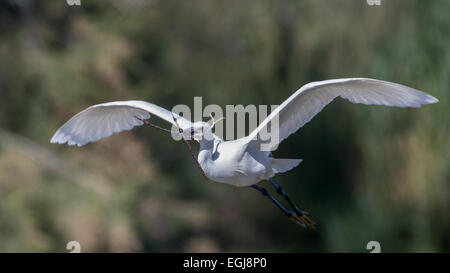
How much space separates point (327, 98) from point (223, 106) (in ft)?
10.5

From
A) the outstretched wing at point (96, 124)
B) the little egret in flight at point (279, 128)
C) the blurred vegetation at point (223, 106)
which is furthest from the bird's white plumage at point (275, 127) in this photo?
the blurred vegetation at point (223, 106)

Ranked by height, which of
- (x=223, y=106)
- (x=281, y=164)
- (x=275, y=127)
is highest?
(x=275, y=127)

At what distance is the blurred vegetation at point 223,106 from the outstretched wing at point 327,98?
1822 mm

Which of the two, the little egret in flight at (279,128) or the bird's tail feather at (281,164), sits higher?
the little egret in flight at (279,128)

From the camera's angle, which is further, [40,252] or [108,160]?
[108,160]

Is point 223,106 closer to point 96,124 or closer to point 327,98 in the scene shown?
point 96,124

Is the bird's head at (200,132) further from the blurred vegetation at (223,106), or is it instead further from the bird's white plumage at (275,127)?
the blurred vegetation at (223,106)

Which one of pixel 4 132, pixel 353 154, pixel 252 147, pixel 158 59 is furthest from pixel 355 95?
pixel 158 59

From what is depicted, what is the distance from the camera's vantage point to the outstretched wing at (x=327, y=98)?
78.2 inches

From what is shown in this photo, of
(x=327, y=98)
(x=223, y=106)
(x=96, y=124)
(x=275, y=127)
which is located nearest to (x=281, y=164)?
(x=275, y=127)

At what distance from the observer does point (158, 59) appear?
22.3ft

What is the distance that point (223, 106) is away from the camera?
5344mm

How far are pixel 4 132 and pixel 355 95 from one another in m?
4.37

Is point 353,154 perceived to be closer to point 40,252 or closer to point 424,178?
point 424,178
